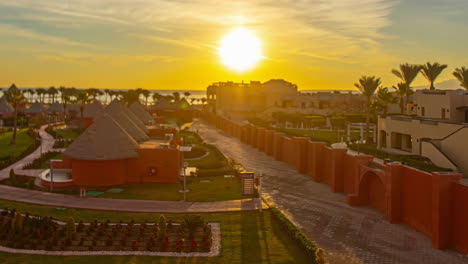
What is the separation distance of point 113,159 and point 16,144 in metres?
31.6

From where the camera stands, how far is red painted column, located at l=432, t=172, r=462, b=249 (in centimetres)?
1812

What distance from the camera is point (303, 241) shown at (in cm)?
1755

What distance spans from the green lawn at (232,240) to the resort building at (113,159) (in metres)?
5.72

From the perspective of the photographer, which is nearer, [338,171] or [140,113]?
[338,171]

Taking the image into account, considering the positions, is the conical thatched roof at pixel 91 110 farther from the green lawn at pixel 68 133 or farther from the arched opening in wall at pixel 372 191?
the arched opening in wall at pixel 372 191

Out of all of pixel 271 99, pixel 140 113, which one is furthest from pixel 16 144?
pixel 271 99

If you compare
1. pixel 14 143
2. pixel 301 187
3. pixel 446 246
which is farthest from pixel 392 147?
pixel 14 143

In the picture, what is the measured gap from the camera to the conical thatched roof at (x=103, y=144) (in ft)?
97.5

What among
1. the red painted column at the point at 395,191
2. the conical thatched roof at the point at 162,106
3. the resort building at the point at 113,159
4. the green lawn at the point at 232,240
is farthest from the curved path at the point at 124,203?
the conical thatched roof at the point at 162,106

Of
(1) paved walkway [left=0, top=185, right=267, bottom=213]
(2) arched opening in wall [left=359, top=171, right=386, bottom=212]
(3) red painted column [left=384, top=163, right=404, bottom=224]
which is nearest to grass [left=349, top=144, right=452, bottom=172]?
(3) red painted column [left=384, top=163, right=404, bottom=224]

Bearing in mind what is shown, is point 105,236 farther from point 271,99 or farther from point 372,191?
point 271,99

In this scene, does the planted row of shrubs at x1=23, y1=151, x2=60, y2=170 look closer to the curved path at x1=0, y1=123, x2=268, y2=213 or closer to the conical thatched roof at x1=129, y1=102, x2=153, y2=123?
the curved path at x1=0, y1=123, x2=268, y2=213

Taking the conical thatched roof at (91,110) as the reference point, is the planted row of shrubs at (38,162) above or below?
below

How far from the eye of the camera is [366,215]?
23.5 meters
